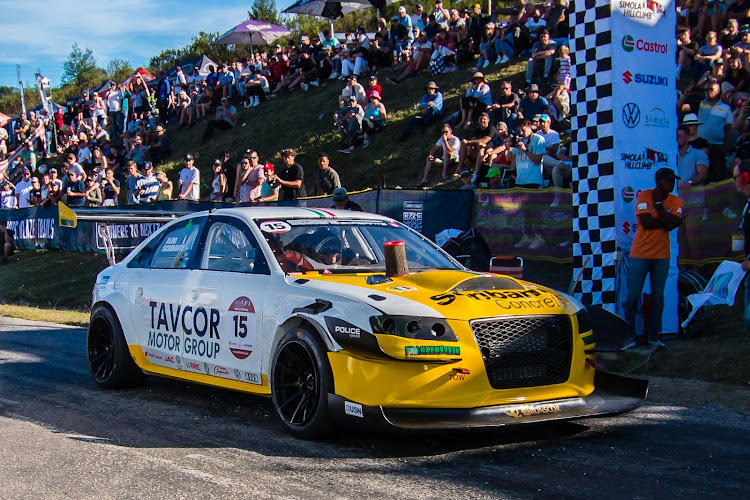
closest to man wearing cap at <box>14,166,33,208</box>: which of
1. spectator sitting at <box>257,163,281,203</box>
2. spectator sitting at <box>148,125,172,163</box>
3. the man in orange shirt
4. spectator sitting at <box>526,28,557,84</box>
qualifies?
spectator sitting at <box>148,125,172,163</box>

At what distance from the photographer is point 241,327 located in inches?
245

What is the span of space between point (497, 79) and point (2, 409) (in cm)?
1536

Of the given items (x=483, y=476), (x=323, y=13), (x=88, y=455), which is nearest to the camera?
(x=483, y=476)

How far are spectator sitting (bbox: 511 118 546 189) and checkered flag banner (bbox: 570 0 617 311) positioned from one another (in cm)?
349

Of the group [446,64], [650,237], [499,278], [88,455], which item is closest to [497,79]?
[446,64]

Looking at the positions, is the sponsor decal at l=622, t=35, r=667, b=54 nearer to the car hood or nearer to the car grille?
the car hood

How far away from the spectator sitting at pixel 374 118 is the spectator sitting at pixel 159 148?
8.44m

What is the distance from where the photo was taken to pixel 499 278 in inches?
237

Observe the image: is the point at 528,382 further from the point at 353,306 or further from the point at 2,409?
the point at 2,409

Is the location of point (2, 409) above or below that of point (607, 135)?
below

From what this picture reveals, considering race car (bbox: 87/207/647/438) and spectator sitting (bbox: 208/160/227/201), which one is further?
spectator sitting (bbox: 208/160/227/201)

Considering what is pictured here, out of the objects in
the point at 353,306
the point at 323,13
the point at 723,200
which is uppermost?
the point at 323,13

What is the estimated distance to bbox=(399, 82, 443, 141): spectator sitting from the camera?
19406 mm

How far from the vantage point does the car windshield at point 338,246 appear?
20.8 feet
